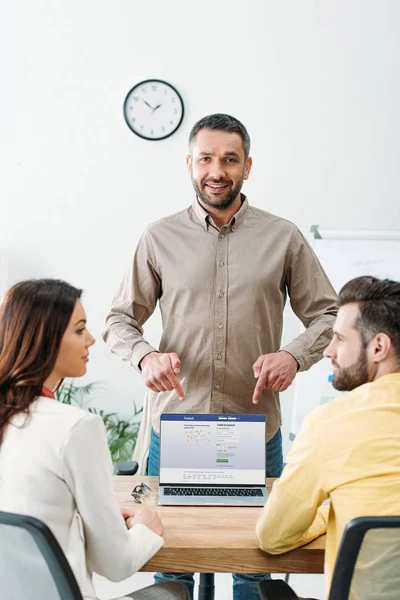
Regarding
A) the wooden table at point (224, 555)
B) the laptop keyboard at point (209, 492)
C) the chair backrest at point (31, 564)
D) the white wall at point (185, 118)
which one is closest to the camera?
the chair backrest at point (31, 564)

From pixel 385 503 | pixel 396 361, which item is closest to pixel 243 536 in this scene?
pixel 385 503

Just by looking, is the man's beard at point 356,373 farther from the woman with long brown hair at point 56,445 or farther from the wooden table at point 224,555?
the woman with long brown hair at point 56,445

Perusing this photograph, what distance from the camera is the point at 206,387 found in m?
2.27

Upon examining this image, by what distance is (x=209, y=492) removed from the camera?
6.64ft

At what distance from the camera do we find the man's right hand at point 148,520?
1710 millimetres

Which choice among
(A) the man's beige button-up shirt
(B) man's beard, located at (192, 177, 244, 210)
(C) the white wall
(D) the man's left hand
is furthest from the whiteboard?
(D) the man's left hand

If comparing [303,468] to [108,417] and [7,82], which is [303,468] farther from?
[7,82]

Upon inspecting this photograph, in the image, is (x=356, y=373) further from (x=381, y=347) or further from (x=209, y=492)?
(x=209, y=492)

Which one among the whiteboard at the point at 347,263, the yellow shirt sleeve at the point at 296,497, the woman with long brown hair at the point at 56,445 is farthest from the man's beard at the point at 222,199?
the whiteboard at the point at 347,263

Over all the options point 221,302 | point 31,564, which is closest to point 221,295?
point 221,302

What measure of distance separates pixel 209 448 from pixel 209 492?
0.41 ft

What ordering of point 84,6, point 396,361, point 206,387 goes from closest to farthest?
point 396,361 < point 206,387 < point 84,6

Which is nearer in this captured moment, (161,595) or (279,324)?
(161,595)

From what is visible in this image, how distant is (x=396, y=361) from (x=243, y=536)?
58cm
